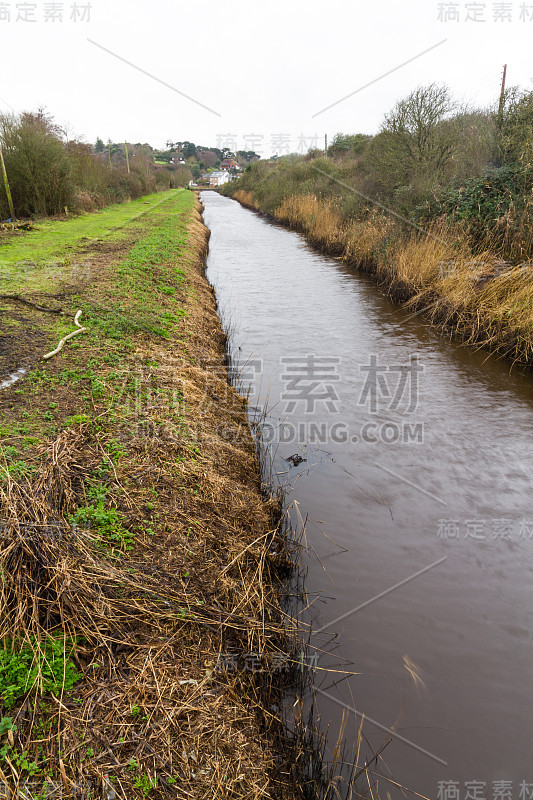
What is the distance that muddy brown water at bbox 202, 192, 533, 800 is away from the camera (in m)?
2.37

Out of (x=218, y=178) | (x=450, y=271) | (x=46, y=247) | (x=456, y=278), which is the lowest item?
(x=456, y=278)

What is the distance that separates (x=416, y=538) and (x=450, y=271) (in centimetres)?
624

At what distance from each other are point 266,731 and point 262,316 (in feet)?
25.7

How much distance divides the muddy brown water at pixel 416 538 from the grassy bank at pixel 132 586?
1.46 feet

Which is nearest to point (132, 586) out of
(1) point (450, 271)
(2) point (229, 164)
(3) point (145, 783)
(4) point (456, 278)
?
(3) point (145, 783)

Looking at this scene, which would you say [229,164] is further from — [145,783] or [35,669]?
[145,783]

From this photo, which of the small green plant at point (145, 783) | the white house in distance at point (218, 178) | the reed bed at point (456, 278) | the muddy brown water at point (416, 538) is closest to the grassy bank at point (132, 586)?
the small green plant at point (145, 783)

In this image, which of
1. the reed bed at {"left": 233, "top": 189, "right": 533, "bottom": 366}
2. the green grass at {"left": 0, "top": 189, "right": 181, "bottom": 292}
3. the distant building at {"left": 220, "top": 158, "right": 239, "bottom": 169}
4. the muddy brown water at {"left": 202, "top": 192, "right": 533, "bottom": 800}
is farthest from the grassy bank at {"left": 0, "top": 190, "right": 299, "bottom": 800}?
the distant building at {"left": 220, "top": 158, "right": 239, "bottom": 169}

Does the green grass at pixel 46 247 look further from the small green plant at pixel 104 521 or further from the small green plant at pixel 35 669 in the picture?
the small green plant at pixel 35 669

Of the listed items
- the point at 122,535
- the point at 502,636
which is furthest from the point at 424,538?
the point at 122,535

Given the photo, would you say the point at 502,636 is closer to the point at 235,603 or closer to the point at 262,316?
the point at 235,603

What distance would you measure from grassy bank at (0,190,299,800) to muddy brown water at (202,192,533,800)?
1.46 ft

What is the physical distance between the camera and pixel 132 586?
2396 millimetres

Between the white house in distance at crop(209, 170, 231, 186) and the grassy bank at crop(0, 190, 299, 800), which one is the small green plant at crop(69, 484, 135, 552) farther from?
the white house in distance at crop(209, 170, 231, 186)
